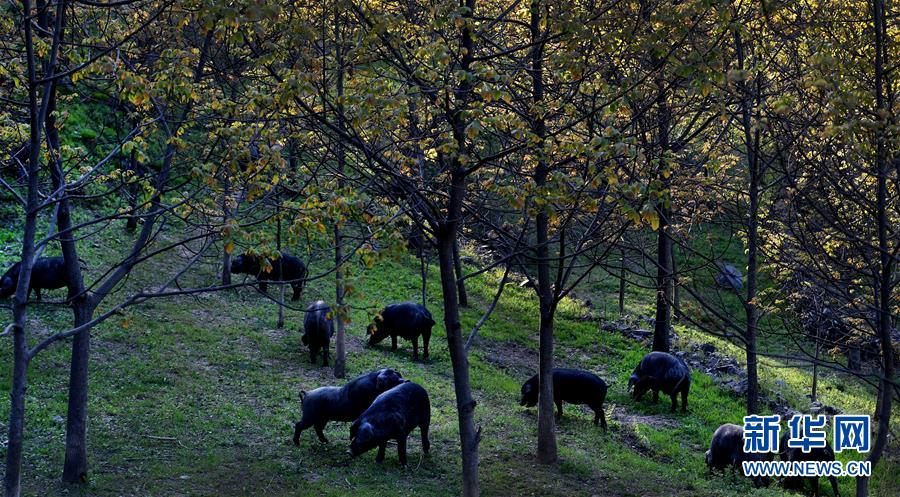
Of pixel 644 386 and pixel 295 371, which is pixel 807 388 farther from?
pixel 295 371

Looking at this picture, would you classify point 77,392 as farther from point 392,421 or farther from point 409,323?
point 409,323

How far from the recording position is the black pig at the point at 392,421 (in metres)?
13.0

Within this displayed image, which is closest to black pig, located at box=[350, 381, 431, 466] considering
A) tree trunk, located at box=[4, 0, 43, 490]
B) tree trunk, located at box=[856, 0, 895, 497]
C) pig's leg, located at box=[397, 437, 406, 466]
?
pig's leg, located at box=[397, 437, 406, 466]

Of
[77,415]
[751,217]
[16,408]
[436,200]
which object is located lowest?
[77,415]

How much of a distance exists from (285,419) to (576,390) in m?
6.23

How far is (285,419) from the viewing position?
15.1 metres

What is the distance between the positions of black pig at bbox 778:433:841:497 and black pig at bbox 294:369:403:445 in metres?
7.14

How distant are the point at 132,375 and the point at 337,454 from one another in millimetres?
5606

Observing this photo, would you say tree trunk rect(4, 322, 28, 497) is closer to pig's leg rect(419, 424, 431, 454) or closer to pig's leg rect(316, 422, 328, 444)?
pig's leg rect(316, 422, 328, 444)

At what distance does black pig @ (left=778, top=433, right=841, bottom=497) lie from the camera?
13.9m

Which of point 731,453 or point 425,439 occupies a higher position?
point 425,439

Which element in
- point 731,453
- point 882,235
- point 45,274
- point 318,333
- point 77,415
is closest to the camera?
point 882,235

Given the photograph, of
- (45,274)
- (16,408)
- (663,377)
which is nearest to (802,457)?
(663,377)

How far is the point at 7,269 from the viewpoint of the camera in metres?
→ 20.5
